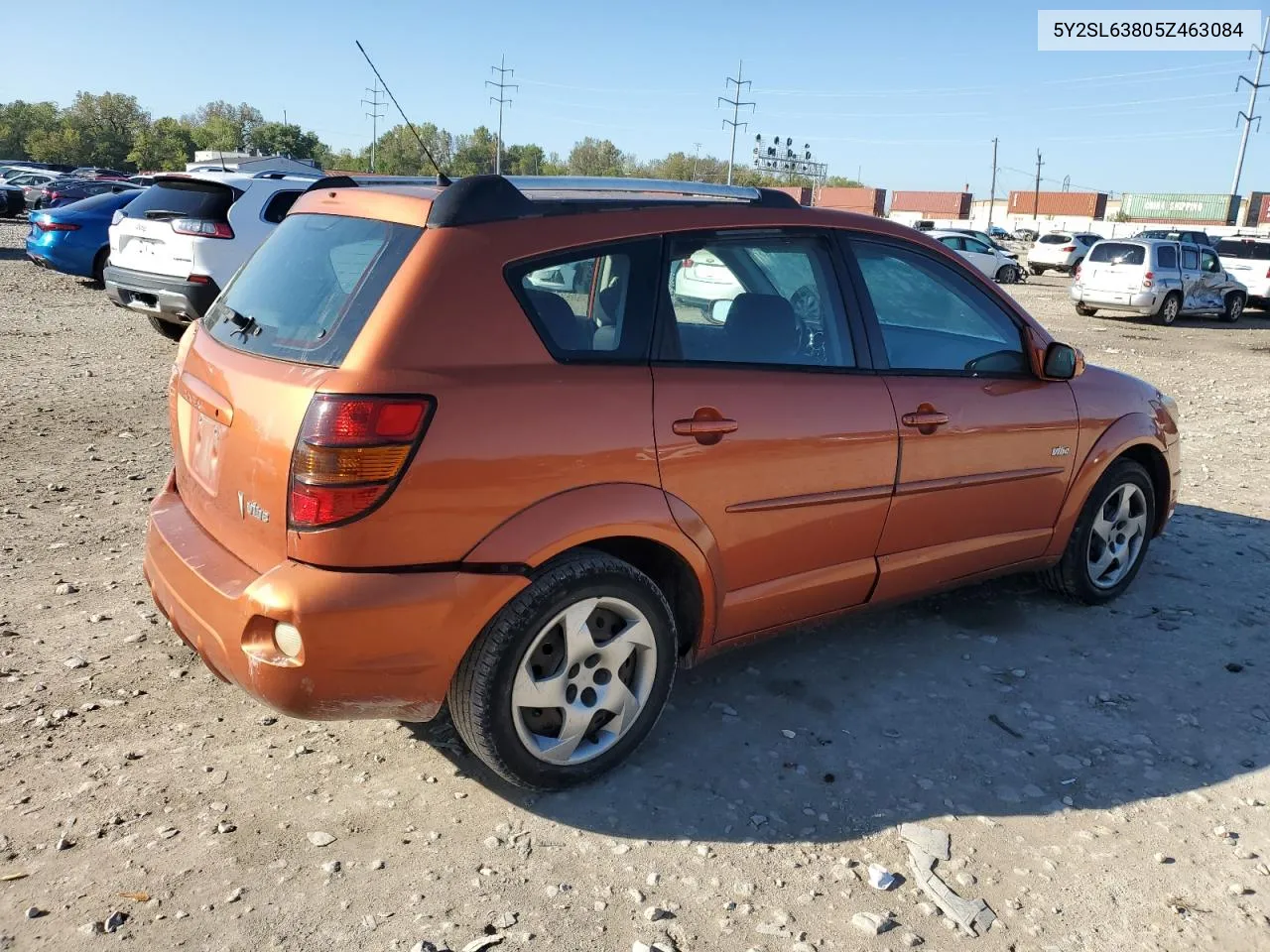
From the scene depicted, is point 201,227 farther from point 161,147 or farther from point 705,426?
point 161,147

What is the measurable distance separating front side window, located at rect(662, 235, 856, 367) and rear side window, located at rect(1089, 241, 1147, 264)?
19203 millimetres

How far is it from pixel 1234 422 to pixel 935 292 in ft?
22.9

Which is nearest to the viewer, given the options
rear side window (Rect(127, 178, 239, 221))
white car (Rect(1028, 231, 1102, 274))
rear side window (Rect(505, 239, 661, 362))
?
rear side window (Rect(505, 239, 661, 362))

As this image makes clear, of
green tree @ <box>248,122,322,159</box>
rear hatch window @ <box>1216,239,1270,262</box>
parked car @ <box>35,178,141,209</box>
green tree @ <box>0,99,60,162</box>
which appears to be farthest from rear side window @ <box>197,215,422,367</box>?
green tree @ <box>0,99,60,162</box>

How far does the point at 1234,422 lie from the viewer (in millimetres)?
9508

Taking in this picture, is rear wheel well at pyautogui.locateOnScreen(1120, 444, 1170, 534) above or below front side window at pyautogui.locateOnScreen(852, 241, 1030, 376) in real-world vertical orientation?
below

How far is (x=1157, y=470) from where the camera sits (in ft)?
16.1

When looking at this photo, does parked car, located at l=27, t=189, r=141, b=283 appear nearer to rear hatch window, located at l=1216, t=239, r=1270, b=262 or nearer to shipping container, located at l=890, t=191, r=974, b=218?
rear hatch window, located at l=1216, t=239, r=1270, b=262

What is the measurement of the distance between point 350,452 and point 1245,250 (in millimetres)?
27093

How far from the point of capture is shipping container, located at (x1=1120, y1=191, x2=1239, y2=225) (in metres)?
82.9

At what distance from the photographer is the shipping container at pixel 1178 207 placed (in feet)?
272

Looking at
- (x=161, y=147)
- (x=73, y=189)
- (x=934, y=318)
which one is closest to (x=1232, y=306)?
(x=934, y=318)

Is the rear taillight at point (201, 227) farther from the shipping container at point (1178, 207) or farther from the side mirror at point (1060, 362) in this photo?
the shipping container at point (1178, 207)

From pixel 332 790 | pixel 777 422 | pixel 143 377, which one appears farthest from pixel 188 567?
pixel 143 377
